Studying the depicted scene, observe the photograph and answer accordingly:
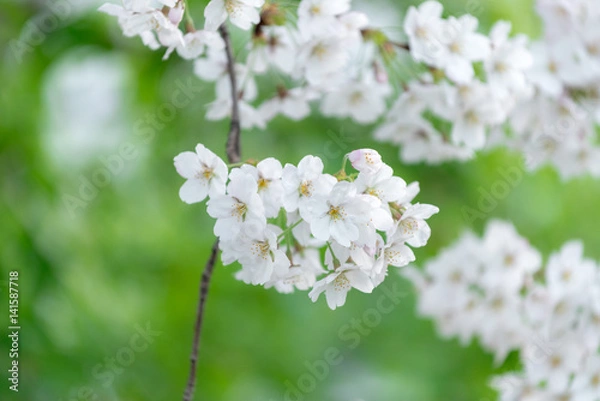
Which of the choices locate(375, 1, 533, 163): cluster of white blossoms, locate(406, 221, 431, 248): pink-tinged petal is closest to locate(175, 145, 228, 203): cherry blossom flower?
locate(406, 221, 431, 248): pink-tinged petal

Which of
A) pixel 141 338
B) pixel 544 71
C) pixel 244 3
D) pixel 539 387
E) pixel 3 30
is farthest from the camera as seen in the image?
pixel 141 338

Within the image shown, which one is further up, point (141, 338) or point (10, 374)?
point (10, 374)

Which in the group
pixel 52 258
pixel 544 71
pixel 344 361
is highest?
pixel 544 71

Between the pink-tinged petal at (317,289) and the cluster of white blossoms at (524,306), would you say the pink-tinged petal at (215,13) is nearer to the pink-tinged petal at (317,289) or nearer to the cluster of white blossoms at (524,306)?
the pink-tinged petal at (317,289)

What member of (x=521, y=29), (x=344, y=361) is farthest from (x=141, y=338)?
(x=521, y=29)

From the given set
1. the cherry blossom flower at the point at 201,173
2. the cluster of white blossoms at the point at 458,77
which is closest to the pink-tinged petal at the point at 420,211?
the cherry blossom flower at the point at 201,173

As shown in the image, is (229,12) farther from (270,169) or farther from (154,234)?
(154,234)

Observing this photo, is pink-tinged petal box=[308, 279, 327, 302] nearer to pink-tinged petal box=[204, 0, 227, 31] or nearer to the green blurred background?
pink-tinged petal box=[204, 0, 227, 31]

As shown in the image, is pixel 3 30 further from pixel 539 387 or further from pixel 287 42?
pixel 539 387
